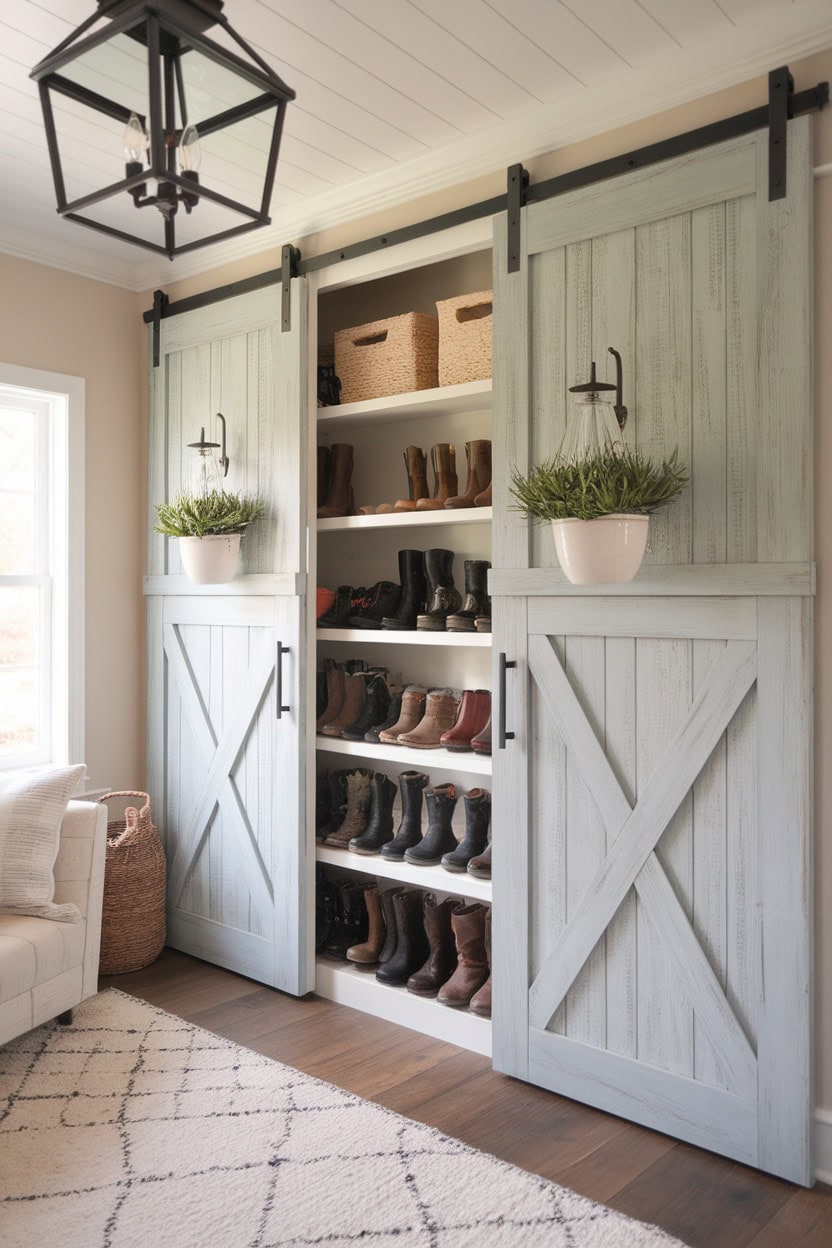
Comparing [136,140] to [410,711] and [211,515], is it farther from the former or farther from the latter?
[410,711]

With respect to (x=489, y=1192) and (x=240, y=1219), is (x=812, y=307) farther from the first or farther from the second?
(x=240, y=1219)

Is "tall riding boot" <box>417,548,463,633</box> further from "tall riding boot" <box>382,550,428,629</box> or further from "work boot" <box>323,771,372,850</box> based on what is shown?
"work boot" <box>323,771,372,850</box>

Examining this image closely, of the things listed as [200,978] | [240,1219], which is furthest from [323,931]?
[240,1219]

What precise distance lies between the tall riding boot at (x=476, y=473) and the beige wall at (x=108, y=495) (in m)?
1.50

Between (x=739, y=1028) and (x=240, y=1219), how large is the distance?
118 cm

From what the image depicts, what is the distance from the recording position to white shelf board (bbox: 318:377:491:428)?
3.03 meters

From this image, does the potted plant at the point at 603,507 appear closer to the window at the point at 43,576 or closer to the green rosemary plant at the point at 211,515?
the green rosemary plant at the point at 211,515

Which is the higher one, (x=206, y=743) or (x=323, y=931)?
(x=206, y=743)

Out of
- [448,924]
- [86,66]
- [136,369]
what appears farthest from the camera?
[136,369]

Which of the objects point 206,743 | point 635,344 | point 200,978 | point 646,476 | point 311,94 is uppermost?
point 311,94

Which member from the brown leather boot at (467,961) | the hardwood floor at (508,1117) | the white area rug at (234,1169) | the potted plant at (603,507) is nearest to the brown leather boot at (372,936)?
the hardwood floor at (508,1117)

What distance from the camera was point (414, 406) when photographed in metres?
3.20

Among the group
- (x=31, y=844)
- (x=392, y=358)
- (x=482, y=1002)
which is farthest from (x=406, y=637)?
(x=31, y=844)

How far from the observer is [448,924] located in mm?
3154
